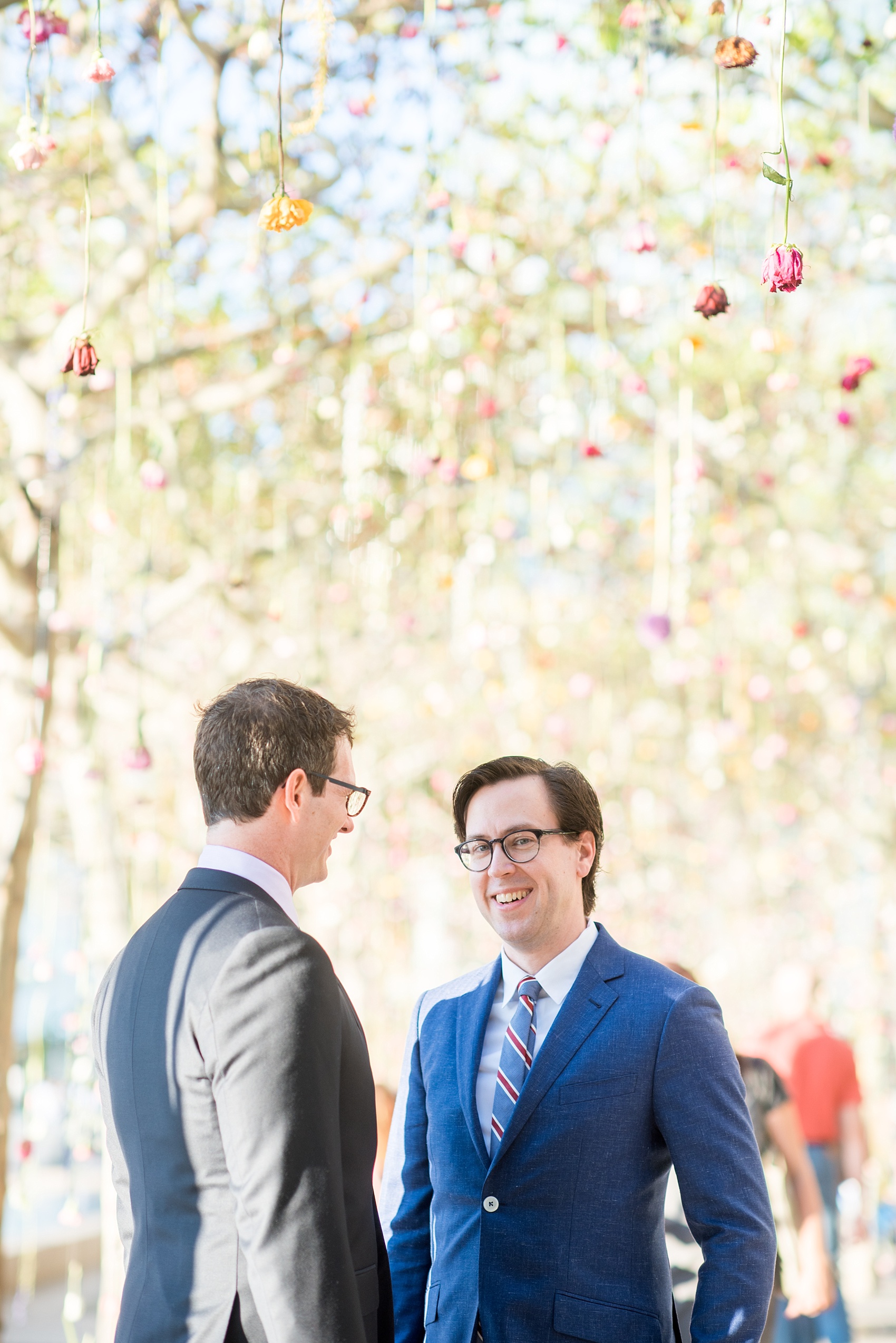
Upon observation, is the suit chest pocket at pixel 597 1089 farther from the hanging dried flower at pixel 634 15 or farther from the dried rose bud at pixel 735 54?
Answer: the hanging dried flower at pixel 634 15

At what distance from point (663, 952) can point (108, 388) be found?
734cm

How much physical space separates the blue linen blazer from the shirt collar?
41 millimetres

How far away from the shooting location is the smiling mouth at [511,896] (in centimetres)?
178

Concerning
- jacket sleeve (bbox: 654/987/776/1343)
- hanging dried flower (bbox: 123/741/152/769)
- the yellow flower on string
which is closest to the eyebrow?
jacket sleeve (bbox: 654/987/776/1343)

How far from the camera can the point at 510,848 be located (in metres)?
1.81

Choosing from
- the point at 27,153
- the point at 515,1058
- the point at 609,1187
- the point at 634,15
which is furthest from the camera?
the point at 634,15

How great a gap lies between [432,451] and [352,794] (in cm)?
301

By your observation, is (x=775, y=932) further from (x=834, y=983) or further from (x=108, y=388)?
(x=108, y=388)

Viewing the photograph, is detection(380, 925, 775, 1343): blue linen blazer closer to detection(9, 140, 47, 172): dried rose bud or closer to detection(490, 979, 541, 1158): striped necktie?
detection(490, 979, 541, 1158): striped necktie

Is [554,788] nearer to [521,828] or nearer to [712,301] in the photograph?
[521,828]

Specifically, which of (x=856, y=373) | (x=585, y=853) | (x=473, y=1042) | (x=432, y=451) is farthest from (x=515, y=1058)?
(x=432, y=451)

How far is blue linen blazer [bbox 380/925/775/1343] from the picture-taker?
1579 millimetres

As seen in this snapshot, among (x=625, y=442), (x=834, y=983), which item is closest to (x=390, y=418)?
(x=625, y=442)

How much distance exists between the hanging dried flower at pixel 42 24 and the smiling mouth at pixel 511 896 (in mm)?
1383
